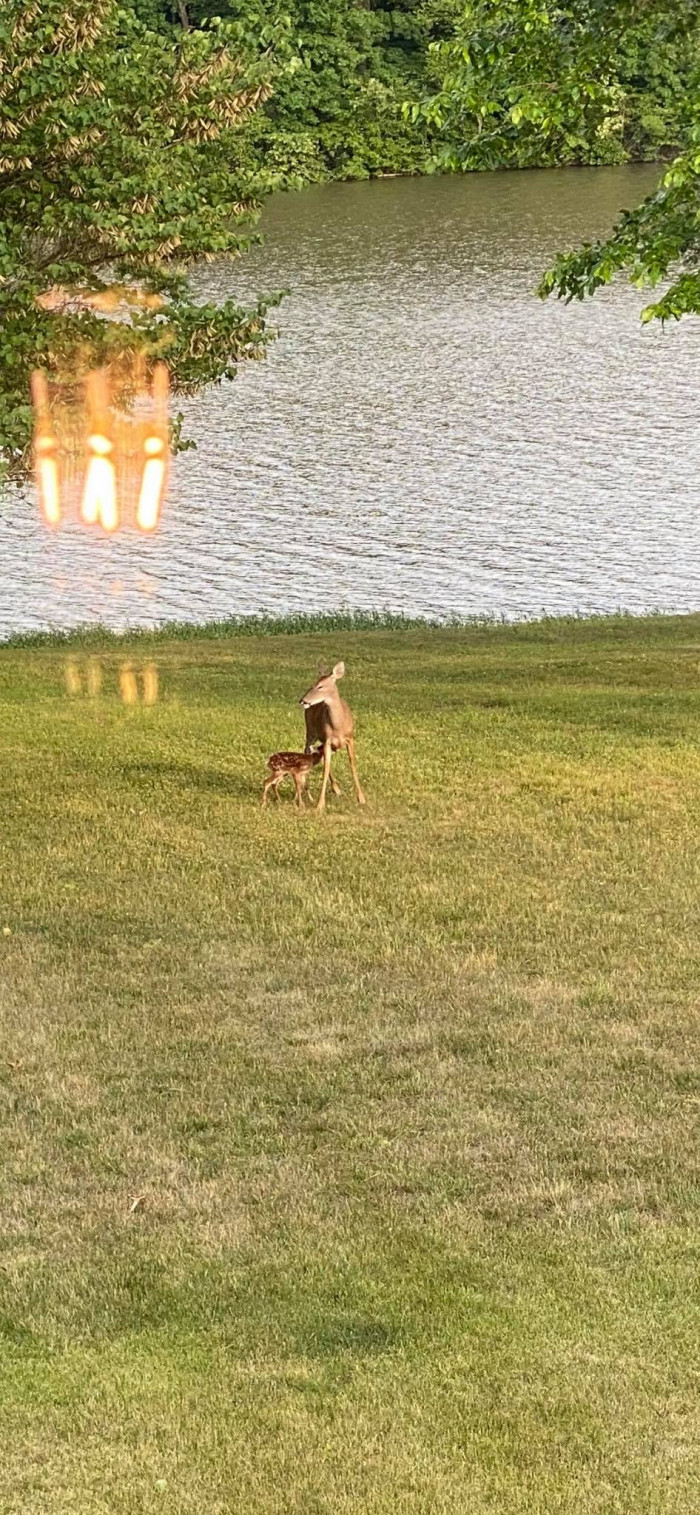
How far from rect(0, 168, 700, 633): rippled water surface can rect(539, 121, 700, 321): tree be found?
1313 cm

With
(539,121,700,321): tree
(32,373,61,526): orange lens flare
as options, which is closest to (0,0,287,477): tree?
(32,373,61,526): orange lens flare

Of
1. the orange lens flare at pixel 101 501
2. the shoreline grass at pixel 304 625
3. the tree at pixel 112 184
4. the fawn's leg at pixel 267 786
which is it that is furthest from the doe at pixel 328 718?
the orange lens flare at pixel 101 501

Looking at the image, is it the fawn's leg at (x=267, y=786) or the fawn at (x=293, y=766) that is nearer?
the fawn at (x=293, y=766)

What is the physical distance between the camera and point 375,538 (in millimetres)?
36750

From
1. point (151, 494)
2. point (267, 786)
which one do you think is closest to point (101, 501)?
point (151, 494)

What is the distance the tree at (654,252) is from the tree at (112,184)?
10.5ft

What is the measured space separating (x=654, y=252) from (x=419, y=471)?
24.9 metres

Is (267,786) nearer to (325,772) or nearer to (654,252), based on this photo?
(325,772)

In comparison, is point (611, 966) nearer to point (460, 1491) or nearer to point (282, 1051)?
point (282, 1051)

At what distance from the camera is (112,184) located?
16125 mm

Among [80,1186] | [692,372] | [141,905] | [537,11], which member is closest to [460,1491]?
[80,1186]

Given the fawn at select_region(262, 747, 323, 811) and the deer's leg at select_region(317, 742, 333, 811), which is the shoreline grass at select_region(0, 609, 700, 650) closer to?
the deer's leg at select_region(317, 742, 333, 811)

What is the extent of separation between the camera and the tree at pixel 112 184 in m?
15.7

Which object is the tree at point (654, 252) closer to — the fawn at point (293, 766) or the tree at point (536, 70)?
the tree at point (536, 70)
